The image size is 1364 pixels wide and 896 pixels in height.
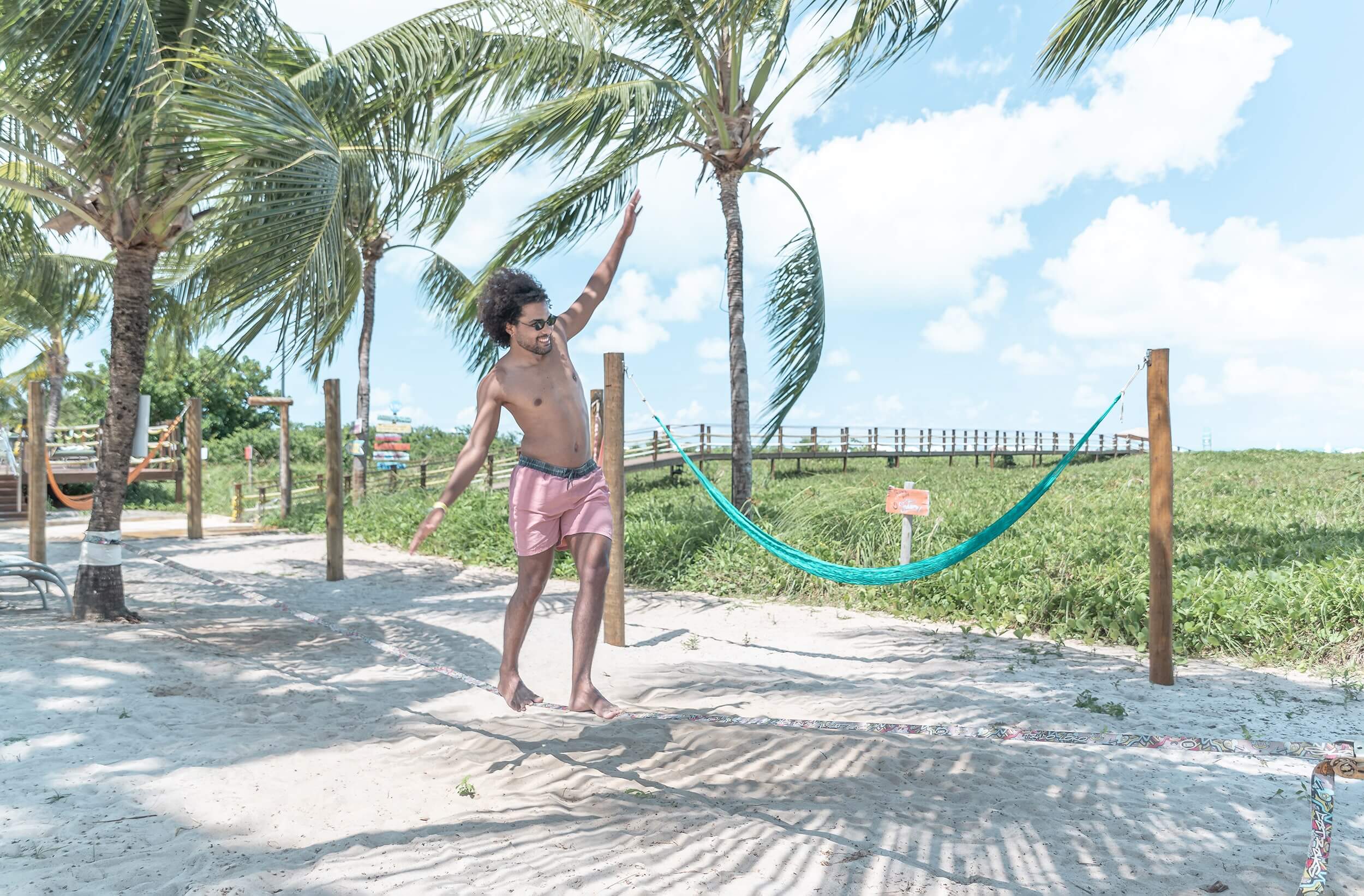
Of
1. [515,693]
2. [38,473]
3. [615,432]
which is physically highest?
[615,432]

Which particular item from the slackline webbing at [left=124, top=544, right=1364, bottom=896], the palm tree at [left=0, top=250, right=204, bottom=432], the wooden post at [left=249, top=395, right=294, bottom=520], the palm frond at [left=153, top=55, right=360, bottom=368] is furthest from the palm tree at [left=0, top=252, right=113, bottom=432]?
the slackline webbing at [left=124, top=544, right=1364, bottom=896]

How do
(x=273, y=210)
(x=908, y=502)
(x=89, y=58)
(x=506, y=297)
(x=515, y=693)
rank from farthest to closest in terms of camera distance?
(x=908, y=502) < (x=89, y=58) < (x=273, y=210) < (x=515, y=693) < (x=506, y=297)

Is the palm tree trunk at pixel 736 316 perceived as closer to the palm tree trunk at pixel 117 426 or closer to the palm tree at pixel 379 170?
the palm tree at pixel 379 170

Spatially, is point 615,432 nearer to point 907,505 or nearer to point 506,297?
point 506,297

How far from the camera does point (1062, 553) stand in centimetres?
668

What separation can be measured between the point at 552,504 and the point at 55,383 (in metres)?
19.4

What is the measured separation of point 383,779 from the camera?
10.6 feet

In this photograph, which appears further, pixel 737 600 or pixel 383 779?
pixel 737 600

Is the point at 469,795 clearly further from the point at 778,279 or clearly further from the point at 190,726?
the point at 778,279

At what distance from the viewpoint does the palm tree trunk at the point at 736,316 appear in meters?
8.59

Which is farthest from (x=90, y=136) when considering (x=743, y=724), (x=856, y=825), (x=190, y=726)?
(x=856, y=825)

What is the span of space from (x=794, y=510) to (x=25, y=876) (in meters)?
6.60

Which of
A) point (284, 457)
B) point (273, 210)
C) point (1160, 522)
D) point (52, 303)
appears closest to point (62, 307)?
point (52, 303)

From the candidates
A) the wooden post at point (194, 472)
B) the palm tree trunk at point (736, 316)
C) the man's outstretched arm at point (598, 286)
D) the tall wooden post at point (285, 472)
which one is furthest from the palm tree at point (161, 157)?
the tall wooden post at point (285, 472)
